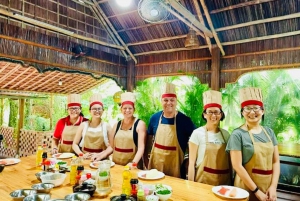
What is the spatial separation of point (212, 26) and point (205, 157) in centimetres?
363

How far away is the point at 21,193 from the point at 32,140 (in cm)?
707

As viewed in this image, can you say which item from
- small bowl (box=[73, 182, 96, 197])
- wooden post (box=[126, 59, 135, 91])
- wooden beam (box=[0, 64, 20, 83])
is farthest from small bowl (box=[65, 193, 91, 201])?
wooden beam (box=[0, 64, 20, 83])

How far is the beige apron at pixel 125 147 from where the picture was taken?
3357 mm

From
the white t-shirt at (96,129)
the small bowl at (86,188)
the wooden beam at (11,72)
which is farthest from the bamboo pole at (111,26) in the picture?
the small bowl at (86,188)

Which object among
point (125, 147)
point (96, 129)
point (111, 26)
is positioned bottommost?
point (125, 147)

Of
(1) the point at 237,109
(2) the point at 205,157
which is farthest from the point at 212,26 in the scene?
(1) the point at 237,109

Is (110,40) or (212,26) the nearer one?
(212,26)

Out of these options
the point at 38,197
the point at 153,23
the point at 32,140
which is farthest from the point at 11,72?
the point at 38,197

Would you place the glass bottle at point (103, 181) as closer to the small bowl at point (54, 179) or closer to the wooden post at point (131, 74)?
the small bowl at point (54, 179)

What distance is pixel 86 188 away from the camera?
6.75ft

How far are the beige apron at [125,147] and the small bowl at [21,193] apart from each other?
149 cm

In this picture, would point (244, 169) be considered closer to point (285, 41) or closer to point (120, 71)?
point (285, 41)

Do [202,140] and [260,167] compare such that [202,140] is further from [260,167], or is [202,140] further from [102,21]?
[102,21]

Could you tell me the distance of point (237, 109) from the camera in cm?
971
